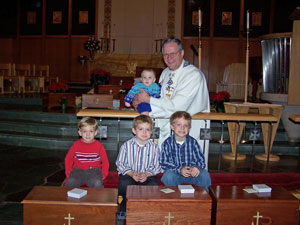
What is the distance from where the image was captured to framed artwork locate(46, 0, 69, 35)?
1320 cm

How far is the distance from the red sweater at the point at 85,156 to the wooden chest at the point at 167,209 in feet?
2.77

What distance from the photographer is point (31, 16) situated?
44.0ft

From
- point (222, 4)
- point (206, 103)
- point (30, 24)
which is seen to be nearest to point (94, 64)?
point (30, 24)

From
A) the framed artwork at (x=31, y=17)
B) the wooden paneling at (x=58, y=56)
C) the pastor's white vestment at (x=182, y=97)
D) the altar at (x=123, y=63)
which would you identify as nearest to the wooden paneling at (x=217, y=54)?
the altar at (x=123, y=63)

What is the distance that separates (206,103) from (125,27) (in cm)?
1029

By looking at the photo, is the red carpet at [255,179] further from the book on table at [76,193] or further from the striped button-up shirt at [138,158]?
the book on table at [76,193]

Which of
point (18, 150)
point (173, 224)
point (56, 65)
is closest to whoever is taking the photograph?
point (173, 224)

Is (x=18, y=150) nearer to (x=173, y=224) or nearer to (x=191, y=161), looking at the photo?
(x=191, y=161)

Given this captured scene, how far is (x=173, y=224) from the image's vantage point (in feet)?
7.60

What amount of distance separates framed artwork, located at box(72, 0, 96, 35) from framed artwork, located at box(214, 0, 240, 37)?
469 cm

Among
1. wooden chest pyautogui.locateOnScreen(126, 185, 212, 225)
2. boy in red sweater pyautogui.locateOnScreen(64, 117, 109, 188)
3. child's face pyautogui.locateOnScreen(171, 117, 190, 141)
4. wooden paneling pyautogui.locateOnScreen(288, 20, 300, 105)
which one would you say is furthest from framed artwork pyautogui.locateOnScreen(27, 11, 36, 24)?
wooden chest pyautogui.locateOnScreen(126, 185, 212, 225)

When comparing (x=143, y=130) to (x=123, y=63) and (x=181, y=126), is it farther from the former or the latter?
(x=123, y=63)

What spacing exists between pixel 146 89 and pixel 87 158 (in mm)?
870

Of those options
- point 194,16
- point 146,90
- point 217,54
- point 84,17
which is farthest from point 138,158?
point 84,17
